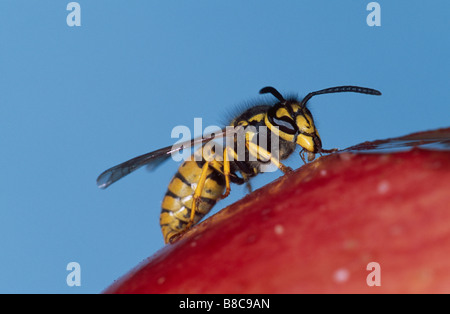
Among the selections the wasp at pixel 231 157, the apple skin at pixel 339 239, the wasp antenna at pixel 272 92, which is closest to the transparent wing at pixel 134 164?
the wasp at pixel 231 157

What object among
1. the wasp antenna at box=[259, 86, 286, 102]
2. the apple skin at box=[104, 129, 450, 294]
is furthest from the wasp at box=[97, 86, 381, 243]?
the apple skin at box=[104, 129, 450, 294]

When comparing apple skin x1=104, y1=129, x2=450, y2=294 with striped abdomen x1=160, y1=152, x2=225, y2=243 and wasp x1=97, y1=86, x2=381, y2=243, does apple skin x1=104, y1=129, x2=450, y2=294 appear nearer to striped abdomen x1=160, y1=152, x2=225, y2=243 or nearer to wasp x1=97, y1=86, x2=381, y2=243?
wasp x1=97, y1=86, x2=381, y2=243

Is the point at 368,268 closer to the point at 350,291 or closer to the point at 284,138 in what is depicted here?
the point at 350,291

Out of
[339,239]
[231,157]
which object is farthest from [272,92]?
[339,239]

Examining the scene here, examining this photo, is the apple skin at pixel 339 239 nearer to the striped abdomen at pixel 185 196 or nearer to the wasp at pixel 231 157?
the wasp at pixel 231 157

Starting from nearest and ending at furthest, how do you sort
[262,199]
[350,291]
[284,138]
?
[350,291]
[262,199]
[284,138]
